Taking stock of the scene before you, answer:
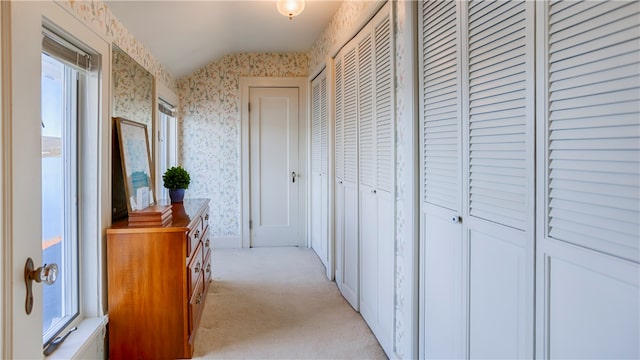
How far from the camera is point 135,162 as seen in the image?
2.64m

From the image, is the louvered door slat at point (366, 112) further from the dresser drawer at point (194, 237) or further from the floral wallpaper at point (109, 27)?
the floral wallpaper at point (109, 27)

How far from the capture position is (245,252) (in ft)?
15.8

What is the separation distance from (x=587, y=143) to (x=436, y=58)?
89 centimetres

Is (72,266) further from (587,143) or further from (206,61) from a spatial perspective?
(206,61)

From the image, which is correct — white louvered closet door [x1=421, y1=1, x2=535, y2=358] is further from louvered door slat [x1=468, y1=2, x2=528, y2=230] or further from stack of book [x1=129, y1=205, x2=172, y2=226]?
Result: stack of book [x1=129, y1=205, x2=172, y2=226]

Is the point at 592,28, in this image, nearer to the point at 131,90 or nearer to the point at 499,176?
the point at 499,176

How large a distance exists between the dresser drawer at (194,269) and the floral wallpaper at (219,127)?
2.06 metres

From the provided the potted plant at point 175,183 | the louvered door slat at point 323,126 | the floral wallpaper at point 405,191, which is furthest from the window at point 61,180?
the louvered door slat at point 323,126

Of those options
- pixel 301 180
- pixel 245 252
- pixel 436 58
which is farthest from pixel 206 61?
pixel 436 58

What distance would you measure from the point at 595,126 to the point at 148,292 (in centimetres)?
221

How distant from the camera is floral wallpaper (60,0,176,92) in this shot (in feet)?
6.31

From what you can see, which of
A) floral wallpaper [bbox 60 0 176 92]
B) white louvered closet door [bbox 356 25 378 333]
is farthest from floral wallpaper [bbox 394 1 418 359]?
floral wallpaper [bbox 60 0 176 92]

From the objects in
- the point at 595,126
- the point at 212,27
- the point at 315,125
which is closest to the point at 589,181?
the point at 595,126

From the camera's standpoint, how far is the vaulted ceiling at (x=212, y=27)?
271cm
